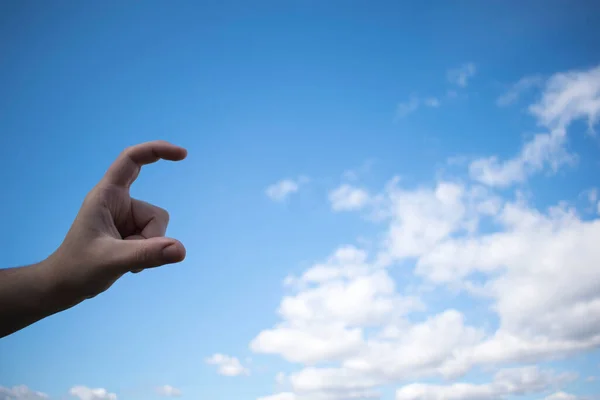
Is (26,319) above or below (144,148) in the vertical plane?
below

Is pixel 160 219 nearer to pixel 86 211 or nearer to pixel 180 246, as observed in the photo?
pixel 86 211

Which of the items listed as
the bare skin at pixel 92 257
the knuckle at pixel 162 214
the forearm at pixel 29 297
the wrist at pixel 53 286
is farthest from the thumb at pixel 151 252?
the knuckle at pixel 162 214

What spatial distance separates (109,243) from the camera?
4.69 m

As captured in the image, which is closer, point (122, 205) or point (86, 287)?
point (86, 287)

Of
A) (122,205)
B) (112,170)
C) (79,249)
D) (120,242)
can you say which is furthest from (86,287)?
(112,170)

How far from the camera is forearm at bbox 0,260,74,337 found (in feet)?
15.9

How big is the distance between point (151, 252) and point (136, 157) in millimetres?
1459

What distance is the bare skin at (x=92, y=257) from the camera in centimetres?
450

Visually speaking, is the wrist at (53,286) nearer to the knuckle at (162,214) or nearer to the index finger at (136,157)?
the index finger at (136,157)

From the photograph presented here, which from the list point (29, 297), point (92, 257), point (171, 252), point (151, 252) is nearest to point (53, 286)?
point (29, 297)

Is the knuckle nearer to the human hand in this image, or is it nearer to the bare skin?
the human hand

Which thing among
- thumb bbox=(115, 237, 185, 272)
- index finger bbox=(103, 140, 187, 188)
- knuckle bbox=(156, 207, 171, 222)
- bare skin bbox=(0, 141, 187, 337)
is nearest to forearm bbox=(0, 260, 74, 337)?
bare skin bbox=(0, 141, 187, 337)

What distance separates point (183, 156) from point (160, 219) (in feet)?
3.42

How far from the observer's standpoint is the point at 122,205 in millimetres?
5336
